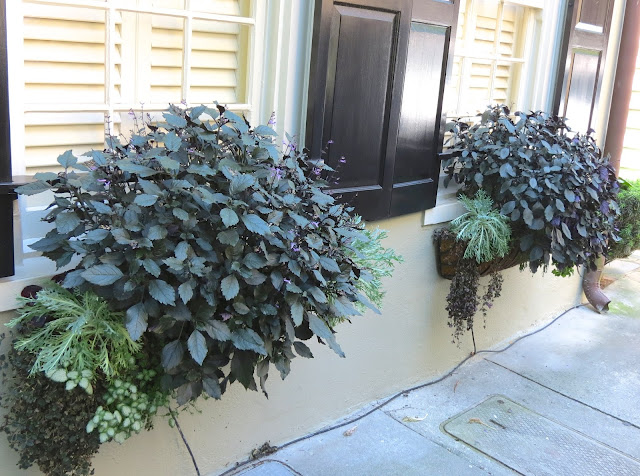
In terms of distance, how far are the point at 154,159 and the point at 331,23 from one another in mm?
1172

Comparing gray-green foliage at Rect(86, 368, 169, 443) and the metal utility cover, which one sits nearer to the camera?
gray-green foliage at Rect(86, 368, 169, 443)

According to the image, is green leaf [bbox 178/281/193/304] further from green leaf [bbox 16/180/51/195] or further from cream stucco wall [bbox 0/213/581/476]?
cream stucco wall [bbox 0/213/581/476]

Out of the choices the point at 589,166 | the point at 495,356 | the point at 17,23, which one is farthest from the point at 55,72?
the point at 495,356

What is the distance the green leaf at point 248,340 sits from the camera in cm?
223

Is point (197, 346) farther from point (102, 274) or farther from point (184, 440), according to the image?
point (184, 440)

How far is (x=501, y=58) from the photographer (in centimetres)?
454

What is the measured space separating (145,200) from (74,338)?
52 centimetres

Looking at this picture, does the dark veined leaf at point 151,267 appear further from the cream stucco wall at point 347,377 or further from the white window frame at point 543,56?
the white window frame at point 543,56

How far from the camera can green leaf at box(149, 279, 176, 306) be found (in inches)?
82.7

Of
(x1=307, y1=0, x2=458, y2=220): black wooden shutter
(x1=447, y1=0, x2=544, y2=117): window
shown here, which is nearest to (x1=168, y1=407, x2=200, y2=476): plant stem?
(x1=307, y1=0, x2=458, y2=220): black wooden shutter

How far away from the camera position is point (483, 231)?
3949 mm

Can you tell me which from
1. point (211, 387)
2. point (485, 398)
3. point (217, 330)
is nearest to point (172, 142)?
point (217, 330)

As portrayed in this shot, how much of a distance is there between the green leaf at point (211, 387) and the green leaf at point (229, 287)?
0.28 meters

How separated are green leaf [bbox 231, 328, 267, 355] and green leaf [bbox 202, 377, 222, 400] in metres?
0.17
